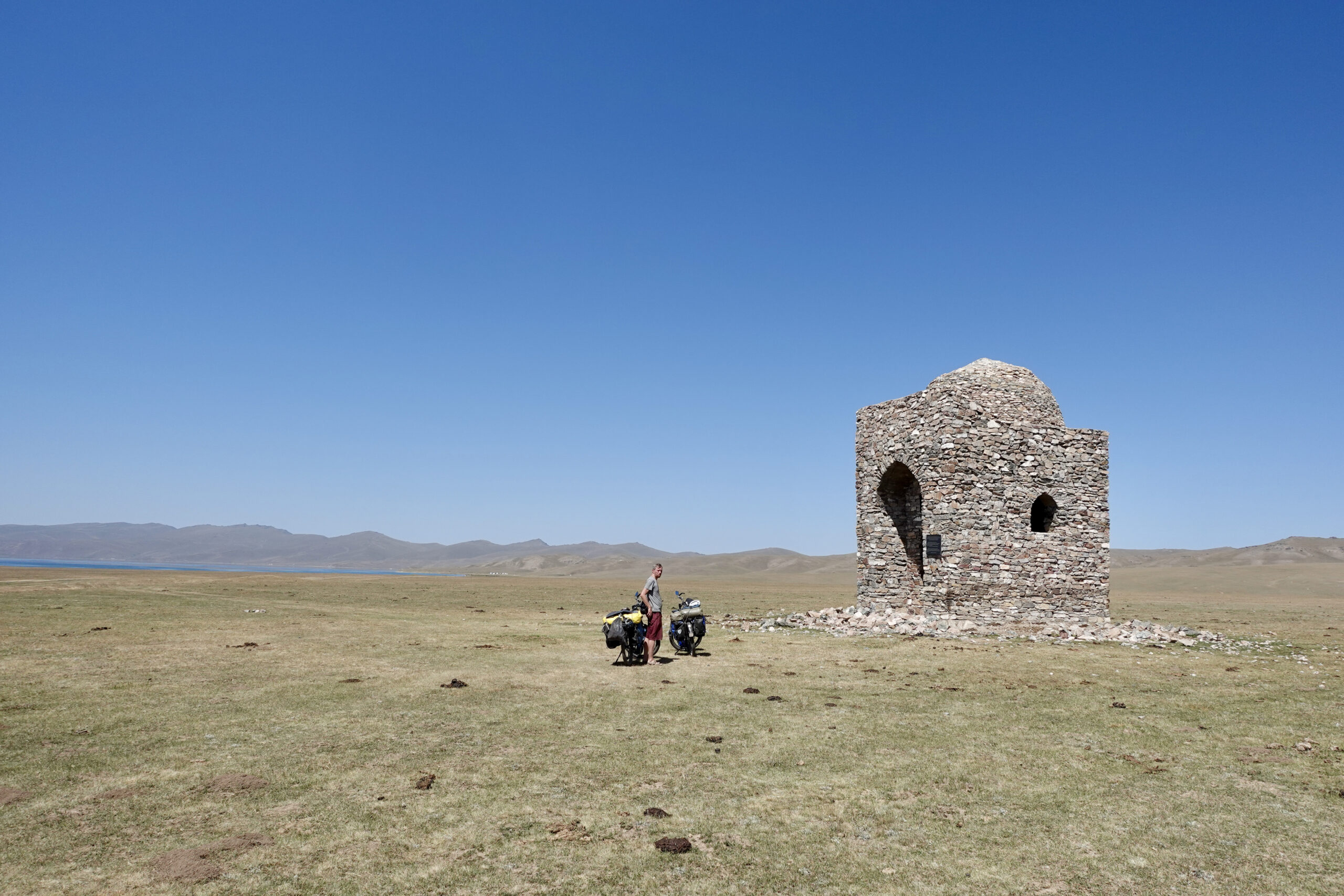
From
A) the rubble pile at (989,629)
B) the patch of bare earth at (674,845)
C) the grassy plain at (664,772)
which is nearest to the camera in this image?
the grassy plain at (664,772)

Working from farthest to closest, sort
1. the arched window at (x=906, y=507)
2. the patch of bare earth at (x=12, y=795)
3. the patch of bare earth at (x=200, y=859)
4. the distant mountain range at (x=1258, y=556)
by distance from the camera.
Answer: the distant mountain range at (x=1258, y=556) → the arched window at (x=906, y=507) → the patch of bare earth at (x=12, y=795) → the patch of bare earth at (x=200, y=859)

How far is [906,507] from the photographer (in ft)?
87.6

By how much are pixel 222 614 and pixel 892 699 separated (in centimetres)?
2202

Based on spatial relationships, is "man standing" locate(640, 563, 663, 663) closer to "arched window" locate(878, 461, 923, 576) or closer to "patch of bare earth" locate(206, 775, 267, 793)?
"patch of bare earth" locate(206, 775, 267, 793)

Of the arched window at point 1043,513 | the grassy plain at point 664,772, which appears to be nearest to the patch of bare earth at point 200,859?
the grassy plain at point 664,772

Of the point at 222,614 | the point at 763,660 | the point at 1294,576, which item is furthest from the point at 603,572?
the point at 763,660

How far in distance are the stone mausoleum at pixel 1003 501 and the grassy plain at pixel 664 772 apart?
21.8 feet

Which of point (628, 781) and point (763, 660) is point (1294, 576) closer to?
point (763, 660)

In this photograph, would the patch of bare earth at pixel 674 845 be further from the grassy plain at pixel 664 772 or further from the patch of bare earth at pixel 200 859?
the patch of bare earth at pixel 200 859

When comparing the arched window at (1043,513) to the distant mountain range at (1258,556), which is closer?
the arched window at (1043,513)

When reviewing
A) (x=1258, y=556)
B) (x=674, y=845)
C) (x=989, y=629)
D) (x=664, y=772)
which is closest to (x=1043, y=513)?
(x=989, y=629)

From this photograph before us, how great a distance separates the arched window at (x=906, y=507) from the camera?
26.1 m

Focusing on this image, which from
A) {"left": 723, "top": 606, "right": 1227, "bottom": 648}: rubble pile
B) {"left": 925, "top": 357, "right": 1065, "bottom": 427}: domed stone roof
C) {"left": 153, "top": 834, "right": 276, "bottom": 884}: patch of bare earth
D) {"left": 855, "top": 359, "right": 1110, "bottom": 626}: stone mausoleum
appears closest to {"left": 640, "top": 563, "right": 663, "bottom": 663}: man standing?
{"left": 723, "top": 606, "right": 1227, "bottom": 648}: rubble pile

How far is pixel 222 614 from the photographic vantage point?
2420cm
